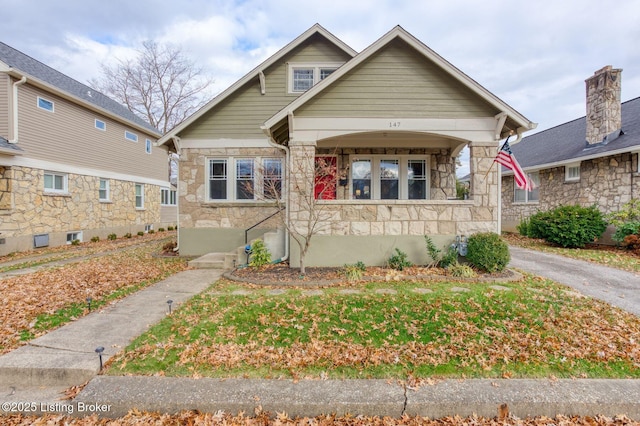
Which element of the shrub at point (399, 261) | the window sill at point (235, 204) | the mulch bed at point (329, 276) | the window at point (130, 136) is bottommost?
the mulch bed at point (329, 276)

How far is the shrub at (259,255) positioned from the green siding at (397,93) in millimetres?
3550

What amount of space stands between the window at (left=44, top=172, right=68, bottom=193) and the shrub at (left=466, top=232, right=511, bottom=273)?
15.2 m

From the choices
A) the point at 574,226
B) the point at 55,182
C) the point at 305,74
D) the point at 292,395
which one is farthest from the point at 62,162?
the point at 574,226

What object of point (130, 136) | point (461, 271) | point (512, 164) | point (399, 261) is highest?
point (130, 136)

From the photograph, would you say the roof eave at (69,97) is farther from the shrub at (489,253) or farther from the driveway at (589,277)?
the driveway at (589,277)

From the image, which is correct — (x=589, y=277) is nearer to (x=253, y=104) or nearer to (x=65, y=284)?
(x=253, y=104)

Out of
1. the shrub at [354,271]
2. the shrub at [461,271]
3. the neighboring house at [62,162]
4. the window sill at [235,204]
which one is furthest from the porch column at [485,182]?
the neighboring house at [62,162]

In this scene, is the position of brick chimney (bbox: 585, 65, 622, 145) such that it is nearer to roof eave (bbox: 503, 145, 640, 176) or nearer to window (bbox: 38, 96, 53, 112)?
roof eave (bbox: 503, 145, 640, 176)

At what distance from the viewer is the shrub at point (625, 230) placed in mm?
9944

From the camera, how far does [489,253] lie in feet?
22.5

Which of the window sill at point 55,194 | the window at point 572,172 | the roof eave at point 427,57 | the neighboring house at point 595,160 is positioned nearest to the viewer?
the roof eave at point 427,57

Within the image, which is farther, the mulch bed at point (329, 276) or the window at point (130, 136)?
the window at point (130, 136)

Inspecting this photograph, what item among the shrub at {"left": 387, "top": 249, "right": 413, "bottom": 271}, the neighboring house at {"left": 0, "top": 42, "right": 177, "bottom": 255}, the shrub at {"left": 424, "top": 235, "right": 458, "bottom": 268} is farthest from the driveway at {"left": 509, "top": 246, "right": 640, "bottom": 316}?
the neighboring house at {"left": 0, "top": 42, "right": 177, "bottom": 255}

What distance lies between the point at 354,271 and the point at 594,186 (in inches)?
480
